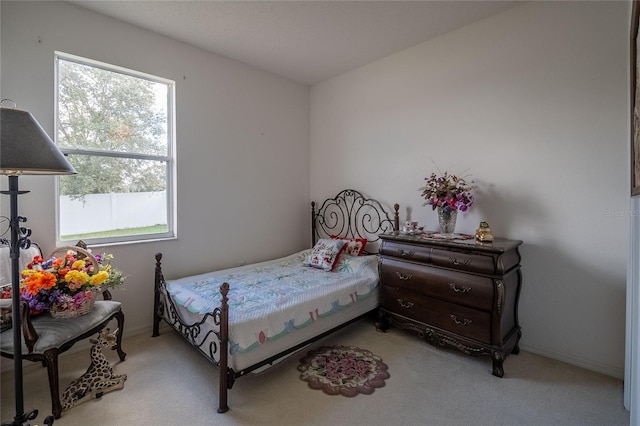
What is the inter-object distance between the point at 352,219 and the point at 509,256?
1817mm

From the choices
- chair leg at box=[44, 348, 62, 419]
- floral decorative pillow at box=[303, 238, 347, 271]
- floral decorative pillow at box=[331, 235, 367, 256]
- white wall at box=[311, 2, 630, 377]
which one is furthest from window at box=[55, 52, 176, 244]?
white wall at box=[311, 2, 630, 377]

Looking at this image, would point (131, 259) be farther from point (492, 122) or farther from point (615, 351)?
point (615, 351)

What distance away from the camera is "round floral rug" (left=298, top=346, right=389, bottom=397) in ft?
6.64

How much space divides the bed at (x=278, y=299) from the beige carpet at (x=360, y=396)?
0.21m

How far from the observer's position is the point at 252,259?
363 cm

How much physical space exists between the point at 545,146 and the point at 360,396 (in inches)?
91.7

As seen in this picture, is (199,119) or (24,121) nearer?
(24,121)

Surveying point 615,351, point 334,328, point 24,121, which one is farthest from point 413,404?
point 24,121

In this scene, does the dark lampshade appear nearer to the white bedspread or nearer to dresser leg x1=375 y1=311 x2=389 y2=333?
the white bedspread

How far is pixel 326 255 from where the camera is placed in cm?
321

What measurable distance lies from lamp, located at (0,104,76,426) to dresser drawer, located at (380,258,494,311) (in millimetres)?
2360

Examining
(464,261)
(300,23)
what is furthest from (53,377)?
(300,23)

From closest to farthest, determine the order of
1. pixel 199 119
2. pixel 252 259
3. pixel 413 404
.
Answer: pixel 413 404 < pixel 199 119 < pixel 252 259

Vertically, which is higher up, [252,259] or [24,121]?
[24,121]
